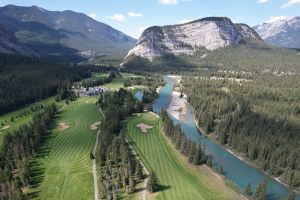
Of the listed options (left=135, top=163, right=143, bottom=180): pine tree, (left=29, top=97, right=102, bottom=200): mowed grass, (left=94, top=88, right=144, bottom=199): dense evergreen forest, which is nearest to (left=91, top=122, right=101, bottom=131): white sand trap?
(left=29, top=97, right=102, bottom=200): mowed grass

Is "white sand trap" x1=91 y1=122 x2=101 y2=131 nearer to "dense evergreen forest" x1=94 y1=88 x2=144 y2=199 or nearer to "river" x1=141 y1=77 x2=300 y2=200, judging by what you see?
"dense evergreen forest" x1=94 y1=88 x2=144 y2=199

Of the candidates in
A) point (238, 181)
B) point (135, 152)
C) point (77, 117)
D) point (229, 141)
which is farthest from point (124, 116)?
point (238, 181)

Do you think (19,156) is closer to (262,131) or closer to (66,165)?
(66,165)

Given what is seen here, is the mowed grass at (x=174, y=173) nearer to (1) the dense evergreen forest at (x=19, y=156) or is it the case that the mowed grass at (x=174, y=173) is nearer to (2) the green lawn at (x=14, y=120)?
(1) the dense evergreen forest at (x=19, y=156)

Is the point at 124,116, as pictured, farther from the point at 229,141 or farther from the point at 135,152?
the point at 229,141

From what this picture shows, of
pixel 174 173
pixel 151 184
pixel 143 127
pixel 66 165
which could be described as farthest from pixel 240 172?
pixel 66 165

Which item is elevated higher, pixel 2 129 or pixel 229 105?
pixel 229 105
